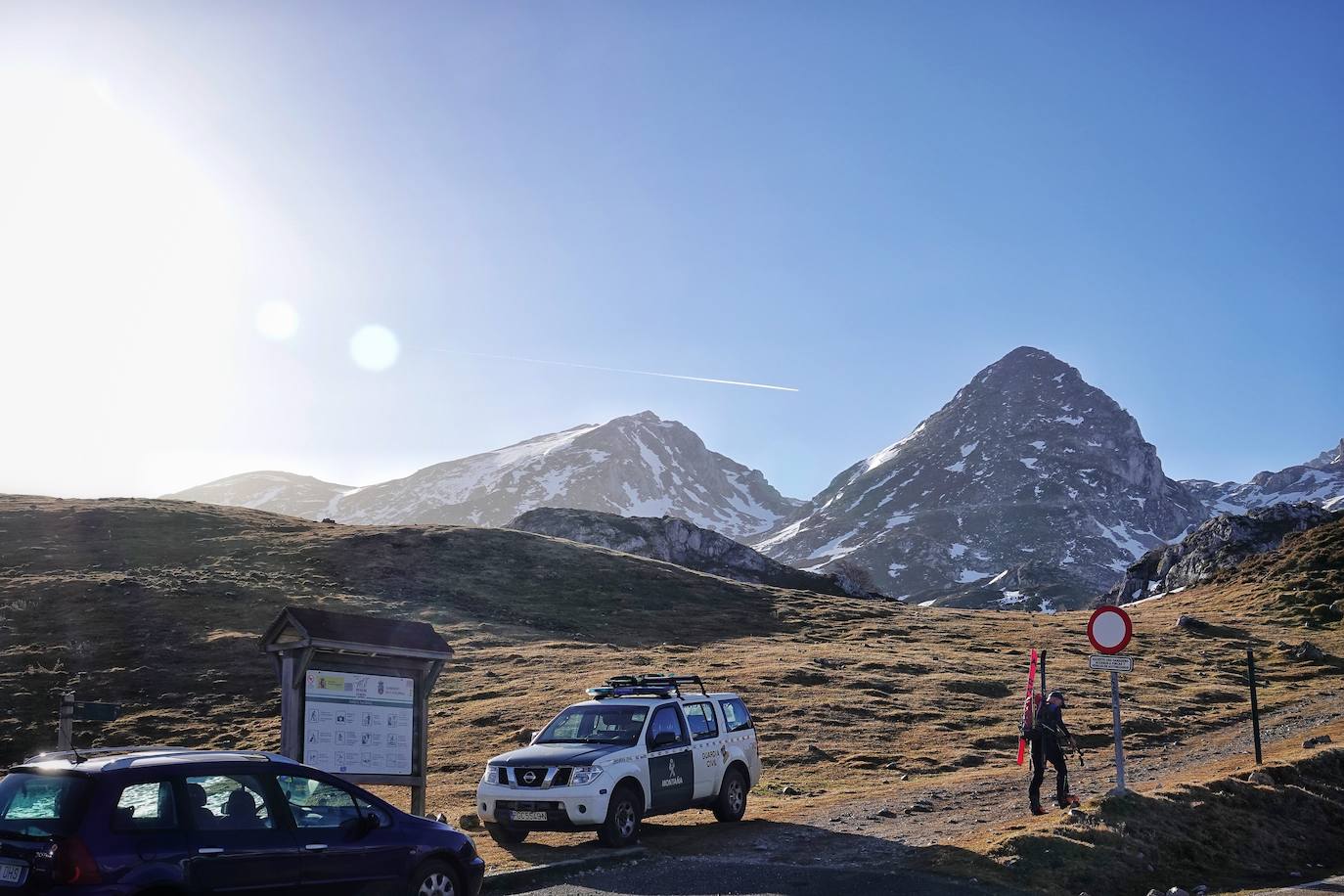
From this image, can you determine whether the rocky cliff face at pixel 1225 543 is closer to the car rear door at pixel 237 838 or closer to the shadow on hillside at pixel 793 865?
the shadow on hillside at pixel 793 865

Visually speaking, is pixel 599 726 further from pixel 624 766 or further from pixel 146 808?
pixel 146 808

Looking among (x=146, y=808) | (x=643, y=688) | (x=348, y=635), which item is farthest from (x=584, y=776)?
(x=146, y=808)

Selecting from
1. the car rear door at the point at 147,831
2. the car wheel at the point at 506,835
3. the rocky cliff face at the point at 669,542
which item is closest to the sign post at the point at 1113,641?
the car wheel at the point at 506,835

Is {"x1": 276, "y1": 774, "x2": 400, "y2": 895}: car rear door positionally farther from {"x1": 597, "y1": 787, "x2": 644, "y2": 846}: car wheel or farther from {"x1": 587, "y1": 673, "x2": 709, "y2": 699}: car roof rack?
{"x1": 587, "y1": 673, "x2": 709, "y2": 699}: car roof rack

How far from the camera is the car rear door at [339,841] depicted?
9.82 metres

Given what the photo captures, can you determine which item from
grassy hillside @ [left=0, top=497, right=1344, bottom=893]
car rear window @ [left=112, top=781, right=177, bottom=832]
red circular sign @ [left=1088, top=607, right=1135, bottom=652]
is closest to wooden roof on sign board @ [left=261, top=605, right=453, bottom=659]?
grassy hillside @ [left=0, top=497, right=1344, bottom=893]

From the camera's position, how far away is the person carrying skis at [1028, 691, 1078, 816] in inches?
665

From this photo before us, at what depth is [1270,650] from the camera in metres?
54.9

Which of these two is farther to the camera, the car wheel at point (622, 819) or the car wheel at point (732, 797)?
the car wheel at point (732, 797)

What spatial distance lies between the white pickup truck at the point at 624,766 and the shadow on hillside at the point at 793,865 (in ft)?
1.80

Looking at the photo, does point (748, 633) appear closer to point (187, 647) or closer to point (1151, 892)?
point (187, 647)

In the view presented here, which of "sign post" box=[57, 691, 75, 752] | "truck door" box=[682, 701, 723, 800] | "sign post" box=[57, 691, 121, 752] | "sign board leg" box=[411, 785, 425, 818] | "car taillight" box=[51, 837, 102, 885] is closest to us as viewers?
"car taillight" box=[51, 837, 102, 885]

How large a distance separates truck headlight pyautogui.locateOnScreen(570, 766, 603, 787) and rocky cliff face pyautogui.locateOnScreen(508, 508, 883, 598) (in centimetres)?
11023

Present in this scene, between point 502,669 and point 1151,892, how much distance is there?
→ 4110cm
